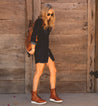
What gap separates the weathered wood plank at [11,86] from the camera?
4.04 metres

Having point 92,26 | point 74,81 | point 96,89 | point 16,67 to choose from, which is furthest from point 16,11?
point 96,89

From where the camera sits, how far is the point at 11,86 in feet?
13.3

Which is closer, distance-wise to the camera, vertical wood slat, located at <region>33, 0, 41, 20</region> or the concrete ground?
the concrete ground

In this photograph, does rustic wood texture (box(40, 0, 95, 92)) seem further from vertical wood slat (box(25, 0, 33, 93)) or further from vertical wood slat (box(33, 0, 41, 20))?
vertical wood slat (box(25, 0, 33, 93))

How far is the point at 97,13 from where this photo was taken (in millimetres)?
4000

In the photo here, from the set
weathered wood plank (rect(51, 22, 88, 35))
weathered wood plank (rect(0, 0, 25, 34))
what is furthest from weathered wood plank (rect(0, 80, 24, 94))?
weathered wood plank (rect(51, 22, 88, 35))

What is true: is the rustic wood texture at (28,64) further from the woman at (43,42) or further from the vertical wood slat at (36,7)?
the woman at (43,42)

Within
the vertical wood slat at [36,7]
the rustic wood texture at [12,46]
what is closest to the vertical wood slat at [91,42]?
the vertical wood slat at [36,7]

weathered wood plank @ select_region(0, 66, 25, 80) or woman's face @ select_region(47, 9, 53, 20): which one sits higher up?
woman's face @ select_region(47, 9, 53, 20)

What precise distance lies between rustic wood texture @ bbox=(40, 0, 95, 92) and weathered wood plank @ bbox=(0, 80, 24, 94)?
0.43m

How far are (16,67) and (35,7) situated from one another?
4.13 feet

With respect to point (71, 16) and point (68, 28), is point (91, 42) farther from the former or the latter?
point (71, 16)

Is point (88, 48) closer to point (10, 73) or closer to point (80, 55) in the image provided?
point (80, 55)

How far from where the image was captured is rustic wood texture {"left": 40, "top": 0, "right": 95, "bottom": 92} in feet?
13.0
